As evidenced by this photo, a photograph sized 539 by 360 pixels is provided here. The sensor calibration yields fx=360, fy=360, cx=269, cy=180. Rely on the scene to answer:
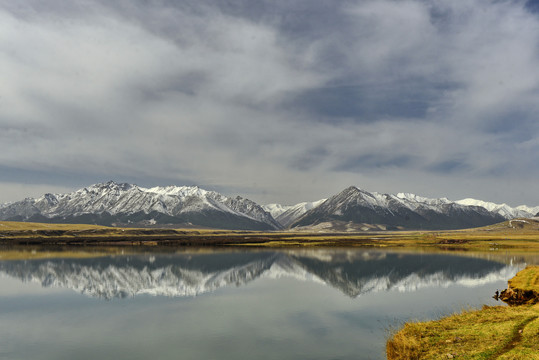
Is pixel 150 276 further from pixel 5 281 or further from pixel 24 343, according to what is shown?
pixel 24 343

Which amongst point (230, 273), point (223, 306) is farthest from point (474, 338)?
point (230, 273)

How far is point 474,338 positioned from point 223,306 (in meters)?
36.7

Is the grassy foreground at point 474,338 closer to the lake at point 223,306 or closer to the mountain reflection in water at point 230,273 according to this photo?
the lake at point 223,306

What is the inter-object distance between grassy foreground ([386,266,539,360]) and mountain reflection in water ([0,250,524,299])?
1307 inches

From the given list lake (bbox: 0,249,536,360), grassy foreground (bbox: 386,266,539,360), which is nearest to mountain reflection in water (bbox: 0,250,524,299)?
lake (bbox: 0,249,536,360)

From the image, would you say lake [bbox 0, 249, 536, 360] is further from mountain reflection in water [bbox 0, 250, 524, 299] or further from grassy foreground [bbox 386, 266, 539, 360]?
grassy foreground [bbox 386, 266, 539, 360]

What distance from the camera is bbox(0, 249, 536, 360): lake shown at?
35344 mm

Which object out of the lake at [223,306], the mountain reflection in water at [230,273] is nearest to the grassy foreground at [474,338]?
the lake at [223,306]

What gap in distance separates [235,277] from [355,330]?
5152 centimetres

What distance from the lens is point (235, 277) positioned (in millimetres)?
88688

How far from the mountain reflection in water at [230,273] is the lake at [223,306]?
0.97 ft

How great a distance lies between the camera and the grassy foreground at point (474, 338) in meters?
23.9

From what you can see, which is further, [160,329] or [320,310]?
[320,310]

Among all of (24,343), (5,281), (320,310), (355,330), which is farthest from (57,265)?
(355,330)
